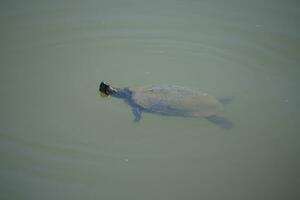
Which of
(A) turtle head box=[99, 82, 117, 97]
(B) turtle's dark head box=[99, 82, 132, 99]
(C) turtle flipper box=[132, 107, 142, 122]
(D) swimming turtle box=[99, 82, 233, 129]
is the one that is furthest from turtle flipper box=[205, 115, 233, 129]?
(A) turtle head box=[99, 82, 117, 97]

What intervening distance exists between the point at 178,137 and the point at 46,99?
61.2 inches

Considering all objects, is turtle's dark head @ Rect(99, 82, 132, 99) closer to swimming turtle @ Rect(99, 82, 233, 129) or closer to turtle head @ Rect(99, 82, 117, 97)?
turtle head @ Rect(99, 82, 117, 97)

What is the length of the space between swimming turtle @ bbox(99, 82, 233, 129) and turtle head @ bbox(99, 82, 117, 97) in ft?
0.90

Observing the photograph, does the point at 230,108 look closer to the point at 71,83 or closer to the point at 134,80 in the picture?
the point at 134,80

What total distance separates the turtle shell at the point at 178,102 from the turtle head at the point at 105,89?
32 cm

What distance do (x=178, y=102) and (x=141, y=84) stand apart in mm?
755

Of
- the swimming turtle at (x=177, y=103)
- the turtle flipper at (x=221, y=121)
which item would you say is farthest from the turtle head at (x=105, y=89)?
the turtle flipper at (x=221, y=121)

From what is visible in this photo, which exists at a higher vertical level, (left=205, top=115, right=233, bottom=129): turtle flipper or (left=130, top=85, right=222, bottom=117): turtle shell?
(left=130, top=85, right=222, bottom=117): turtle shell

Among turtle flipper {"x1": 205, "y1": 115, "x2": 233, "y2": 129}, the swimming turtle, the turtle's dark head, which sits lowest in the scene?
turtle flipper {"x1": 205, "y1": 115, "x2": 233, "y2": 129}

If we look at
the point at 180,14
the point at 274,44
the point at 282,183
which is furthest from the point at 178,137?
the point at 180,14

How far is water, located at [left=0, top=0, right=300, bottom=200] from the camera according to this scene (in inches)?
→ 144

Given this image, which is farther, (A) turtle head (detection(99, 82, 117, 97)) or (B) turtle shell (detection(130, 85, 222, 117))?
(A) turtle head (detection(99, 82, 117, 97))

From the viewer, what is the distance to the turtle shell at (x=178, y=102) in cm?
421

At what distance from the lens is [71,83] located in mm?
4754
